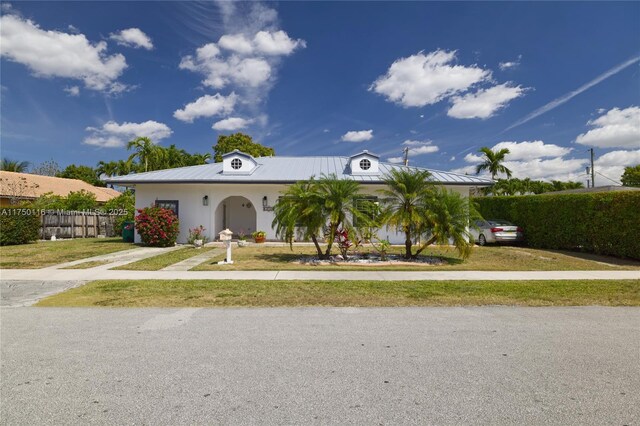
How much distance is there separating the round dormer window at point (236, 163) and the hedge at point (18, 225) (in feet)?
35.1

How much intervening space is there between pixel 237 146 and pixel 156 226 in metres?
25.1

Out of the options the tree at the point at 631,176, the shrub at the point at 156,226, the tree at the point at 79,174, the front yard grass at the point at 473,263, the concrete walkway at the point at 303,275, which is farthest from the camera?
the tree at the point at 79,174

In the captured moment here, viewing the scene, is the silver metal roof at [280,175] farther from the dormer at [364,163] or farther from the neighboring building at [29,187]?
the neighboring building at [29,187]

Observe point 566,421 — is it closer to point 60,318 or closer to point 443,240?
point 60,318

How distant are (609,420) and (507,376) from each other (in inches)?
34.7

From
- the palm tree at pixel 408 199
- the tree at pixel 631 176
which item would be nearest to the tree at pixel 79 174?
the palm tree at pixel 408 199

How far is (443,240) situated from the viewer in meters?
12.3

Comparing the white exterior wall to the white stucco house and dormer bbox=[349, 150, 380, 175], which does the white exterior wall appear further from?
dormer bbox=[349, 150, 380, 175]

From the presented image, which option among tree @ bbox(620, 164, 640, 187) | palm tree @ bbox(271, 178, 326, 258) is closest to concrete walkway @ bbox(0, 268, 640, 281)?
palm tree @ bbox(271, 178, 326, 258)

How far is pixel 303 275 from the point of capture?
9867 mm

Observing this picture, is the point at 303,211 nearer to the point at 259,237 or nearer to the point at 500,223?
the point at 259,237

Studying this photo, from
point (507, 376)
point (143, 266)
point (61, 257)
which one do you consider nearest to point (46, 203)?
point (61, 257)

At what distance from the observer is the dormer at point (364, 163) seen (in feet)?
66.0

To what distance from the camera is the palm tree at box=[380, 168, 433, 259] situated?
496 inches
